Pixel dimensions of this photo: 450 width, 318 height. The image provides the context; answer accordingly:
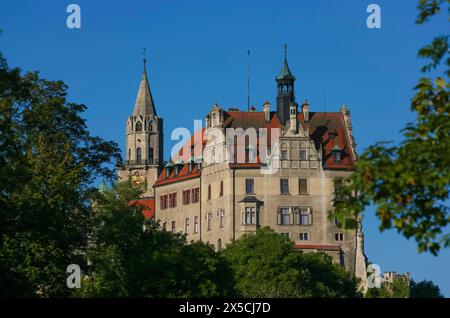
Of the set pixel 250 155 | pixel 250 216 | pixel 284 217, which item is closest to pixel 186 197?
pixel 250 155

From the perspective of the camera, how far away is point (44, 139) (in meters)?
89.6

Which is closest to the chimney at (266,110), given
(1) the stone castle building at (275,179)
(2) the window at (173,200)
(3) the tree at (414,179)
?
(1) the stone castle building at (275,179)

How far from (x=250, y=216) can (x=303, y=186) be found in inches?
276

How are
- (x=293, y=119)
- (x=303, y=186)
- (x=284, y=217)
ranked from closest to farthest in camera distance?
1. (x=284, y=217)
2. (x=293, y=119)
3. (x=303, y=186)

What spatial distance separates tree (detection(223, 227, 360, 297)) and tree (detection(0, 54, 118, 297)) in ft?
73.9

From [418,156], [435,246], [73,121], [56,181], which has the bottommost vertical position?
[435,246]

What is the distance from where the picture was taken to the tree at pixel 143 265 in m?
83.2

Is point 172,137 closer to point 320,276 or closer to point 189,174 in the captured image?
point 189,174

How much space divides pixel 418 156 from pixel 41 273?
4642 cm

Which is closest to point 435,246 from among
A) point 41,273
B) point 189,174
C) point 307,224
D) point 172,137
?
point 41,273

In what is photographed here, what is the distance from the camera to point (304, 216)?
162m

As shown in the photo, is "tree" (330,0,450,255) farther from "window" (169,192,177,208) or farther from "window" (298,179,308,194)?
"window" (169,192,177,208)

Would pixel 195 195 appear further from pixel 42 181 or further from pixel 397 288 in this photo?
pixel 42 181

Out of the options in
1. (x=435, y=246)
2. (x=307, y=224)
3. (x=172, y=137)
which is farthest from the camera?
(x=172, y=137)
